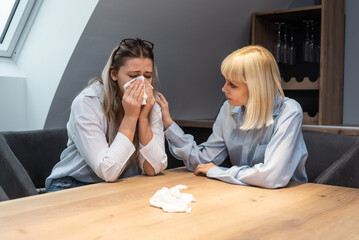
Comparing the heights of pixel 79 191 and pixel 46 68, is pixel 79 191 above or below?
below

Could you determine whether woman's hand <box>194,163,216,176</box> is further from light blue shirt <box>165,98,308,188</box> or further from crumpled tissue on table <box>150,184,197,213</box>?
crumpled tissue on table <box>150,184,197,213</box>

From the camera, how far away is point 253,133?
1.74m

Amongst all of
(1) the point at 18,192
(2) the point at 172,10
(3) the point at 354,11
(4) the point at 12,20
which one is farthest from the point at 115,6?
(3) the point at 354,11

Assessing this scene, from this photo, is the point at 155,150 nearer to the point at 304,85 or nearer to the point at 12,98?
the point at 12,98

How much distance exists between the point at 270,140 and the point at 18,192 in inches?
39.4

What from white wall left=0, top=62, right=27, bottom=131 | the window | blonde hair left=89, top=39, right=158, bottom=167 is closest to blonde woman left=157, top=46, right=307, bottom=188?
blonde hair left=89, top=39, right=158, bottom=167

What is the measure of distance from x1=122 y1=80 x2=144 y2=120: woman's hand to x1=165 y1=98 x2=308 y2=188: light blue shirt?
202 millimetres

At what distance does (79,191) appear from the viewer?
1.41m

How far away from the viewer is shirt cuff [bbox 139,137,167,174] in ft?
5.58

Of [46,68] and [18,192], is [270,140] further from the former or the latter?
[46,68]

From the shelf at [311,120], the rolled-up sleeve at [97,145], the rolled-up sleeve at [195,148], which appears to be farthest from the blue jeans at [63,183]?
the shelf at [311,120]

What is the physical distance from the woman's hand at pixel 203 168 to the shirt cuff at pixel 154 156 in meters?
0.13

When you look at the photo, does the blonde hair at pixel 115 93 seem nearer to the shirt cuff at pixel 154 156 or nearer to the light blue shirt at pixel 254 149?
the shirt cuff at pixel 154 156

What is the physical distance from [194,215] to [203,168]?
55 cm
